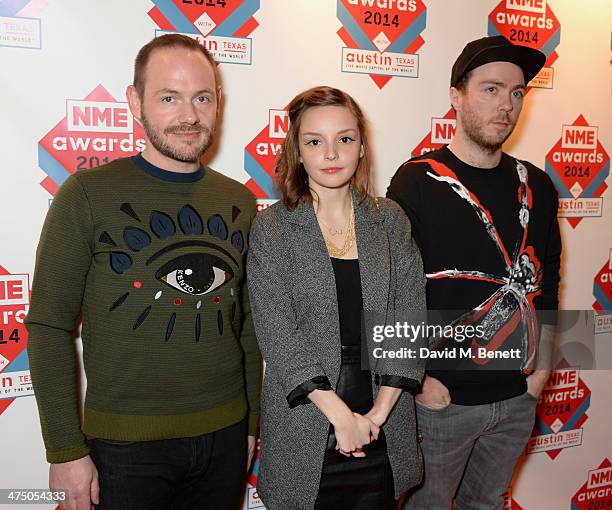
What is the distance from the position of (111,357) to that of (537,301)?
147cm

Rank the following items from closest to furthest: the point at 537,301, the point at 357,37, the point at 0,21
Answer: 1. the point at 0,21
2. the point at 537,301
3. the point at 357,37

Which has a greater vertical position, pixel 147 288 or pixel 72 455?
pixel 147 288

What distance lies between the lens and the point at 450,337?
195 centimetres

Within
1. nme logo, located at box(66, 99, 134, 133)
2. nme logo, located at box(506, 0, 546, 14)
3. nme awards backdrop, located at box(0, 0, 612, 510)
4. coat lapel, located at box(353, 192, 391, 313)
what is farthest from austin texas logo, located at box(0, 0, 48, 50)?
nme logo, located at box(506, 0, 546, 14)

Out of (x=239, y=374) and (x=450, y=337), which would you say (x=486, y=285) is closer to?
(x=450, y=337)

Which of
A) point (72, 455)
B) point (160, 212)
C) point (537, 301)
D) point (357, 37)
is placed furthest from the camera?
point (357, 37)

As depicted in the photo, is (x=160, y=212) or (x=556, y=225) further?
(x=556, y=225)

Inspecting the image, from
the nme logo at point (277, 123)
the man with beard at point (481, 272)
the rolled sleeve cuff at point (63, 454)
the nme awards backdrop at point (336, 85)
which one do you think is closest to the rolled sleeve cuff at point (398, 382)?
the man with beard at point (481, 272)

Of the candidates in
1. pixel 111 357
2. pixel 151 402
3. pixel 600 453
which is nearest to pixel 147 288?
pixel 111 357

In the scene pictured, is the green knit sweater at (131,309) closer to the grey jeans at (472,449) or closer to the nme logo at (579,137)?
the grey jeans at (472,449)

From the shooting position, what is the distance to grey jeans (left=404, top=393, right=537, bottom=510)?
6.42 ft

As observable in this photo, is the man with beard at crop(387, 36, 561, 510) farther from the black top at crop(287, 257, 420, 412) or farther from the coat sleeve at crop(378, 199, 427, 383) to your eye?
the black top at crop(287, 257, 420, 412)

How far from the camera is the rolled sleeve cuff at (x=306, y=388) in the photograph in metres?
1.49

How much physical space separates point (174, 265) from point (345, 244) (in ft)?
1.57
